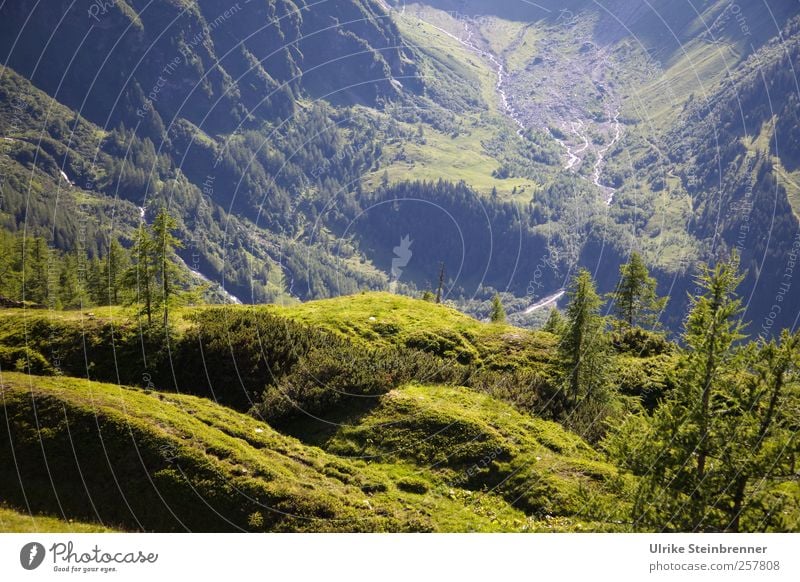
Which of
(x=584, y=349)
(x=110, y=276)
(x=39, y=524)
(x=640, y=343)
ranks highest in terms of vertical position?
(x=110, y=276)

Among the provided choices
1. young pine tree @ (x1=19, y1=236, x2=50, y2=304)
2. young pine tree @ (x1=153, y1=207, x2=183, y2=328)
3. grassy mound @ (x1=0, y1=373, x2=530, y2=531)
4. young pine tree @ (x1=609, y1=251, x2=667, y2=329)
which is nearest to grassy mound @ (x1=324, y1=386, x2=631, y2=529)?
grassy mound @ (x1=0, y1=373, x2=530, y2=531)

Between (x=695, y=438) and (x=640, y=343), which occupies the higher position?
(x=640, y=343)

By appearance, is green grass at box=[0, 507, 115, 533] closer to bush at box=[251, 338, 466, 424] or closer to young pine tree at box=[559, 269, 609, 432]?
bush at box=[251, 338, 466, 424]

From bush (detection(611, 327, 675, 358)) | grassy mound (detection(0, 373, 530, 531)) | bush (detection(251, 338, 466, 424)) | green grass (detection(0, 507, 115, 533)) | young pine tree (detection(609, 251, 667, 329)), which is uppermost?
young pine tree (detection(609, 251, 667, 329))

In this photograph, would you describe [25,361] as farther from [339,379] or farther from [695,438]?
[695,438]

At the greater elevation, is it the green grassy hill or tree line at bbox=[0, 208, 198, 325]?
tree line at bbox=[0, 208, 198, 325]

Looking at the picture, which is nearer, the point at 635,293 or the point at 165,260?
the point at 165,260

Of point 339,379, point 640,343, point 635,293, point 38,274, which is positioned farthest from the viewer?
point 38,274

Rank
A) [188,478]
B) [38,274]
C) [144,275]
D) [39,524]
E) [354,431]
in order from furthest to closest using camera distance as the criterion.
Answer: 1. [38,274]
2. [144,275]
3. [354,431]
4. [188,478]
5. [39,524]

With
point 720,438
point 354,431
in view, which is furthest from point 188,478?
point 720,438

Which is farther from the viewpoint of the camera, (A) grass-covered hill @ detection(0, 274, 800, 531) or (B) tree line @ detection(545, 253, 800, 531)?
(A) grass-covered hill @ detection(0, 274, 800, 531)

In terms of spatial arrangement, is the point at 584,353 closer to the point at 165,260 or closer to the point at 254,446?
the point at 254,446

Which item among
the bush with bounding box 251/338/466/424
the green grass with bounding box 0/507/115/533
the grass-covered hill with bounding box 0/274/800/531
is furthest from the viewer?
the bush with bounding box 251/338/466/424

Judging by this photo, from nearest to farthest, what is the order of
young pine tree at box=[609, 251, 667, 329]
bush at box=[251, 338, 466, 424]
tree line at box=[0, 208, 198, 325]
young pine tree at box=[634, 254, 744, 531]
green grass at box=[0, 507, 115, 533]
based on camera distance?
young pine tree at box=[634, 254, 744, 531], green grass at box=[0, 507, 115, 533], bush at box=[251, 338, 466, 424], tree line at box=[0, 208, 198, 325], young pine tree at box=[609, 251, 667, 329]
